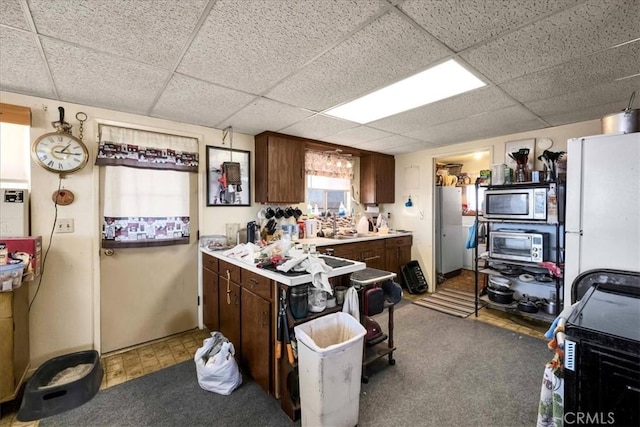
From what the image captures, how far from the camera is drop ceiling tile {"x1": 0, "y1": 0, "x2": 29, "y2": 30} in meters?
1.16

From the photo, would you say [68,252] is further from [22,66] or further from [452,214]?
[452,214]

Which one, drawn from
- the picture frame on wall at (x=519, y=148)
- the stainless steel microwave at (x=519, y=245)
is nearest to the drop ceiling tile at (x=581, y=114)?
the picture frame on wall at (x=519, y=148)

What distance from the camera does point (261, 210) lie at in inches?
133

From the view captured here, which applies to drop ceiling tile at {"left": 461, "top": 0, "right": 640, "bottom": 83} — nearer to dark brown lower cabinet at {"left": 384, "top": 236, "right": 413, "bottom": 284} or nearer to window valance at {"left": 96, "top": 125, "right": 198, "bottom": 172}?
window valance at {"left": 96, "top": 125, "right": 198, "bottom": 172}

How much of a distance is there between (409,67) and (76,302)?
128 inches

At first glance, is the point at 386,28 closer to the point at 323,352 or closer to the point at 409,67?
the point at 409,67

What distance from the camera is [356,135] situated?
11.0 ft

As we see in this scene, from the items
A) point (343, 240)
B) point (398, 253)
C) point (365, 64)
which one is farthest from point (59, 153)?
point (398, 253)

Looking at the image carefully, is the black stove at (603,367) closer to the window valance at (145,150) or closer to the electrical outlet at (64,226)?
the window valance at (145,150)

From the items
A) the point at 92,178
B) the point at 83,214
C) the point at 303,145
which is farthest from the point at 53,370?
the point at 303,145

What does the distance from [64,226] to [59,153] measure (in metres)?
0.61

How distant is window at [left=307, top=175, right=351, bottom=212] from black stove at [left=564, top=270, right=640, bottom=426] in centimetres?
321

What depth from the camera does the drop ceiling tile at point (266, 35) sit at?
1203mm

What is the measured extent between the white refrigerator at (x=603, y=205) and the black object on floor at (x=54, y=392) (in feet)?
11.8
